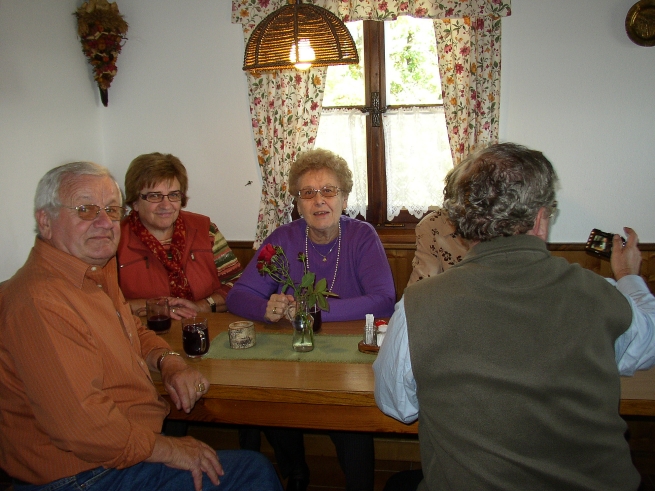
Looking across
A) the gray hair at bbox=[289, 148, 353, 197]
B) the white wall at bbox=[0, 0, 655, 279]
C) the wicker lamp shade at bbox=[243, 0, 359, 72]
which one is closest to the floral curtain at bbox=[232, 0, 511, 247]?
the white wall at bbox=[0, 0, 655, 279]

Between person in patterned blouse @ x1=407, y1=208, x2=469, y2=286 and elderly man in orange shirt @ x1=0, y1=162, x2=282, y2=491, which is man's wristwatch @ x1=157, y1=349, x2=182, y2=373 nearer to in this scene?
elderly man in orange shirt @ x1=0, y1=162, x2=282, y2=491

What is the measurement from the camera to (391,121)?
3.44 meters

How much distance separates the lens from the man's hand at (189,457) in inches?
54.2

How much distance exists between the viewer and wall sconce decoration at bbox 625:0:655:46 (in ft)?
9.70

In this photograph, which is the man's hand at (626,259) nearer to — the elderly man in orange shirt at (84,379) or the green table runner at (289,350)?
the green table runner at (289,350)

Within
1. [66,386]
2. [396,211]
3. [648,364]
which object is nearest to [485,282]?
[648,364]

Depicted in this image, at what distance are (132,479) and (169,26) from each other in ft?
9.68

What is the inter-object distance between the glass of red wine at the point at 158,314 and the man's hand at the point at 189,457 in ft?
1.83

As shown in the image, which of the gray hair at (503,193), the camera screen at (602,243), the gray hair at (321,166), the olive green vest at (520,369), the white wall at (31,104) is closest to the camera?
the olive green vest at (520,369)

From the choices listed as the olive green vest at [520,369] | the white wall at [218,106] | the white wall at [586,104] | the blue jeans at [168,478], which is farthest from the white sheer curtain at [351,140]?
the olive green vest at [520,369]

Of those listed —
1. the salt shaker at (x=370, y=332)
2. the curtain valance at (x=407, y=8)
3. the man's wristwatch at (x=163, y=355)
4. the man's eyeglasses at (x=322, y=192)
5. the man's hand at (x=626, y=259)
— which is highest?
the curtain valance at (x=407, y=8)

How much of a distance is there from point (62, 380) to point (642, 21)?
327 cm

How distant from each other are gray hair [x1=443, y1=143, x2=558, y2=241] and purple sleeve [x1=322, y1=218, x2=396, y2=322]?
870 millimetres

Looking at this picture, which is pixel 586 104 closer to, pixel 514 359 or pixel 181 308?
pixel 181 308
